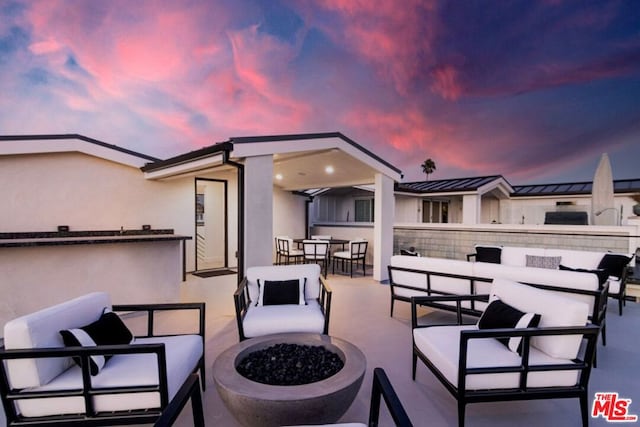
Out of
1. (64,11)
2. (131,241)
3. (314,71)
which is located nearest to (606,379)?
(131,241)

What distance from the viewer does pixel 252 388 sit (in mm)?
1756

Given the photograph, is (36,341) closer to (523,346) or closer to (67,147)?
(523,346)

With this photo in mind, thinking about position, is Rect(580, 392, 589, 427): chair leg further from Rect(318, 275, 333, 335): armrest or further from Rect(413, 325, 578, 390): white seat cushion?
Rect(318, 275, 333, 335): armrest

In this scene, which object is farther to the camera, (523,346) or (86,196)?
(86,196)

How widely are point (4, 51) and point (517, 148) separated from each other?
57.6ft

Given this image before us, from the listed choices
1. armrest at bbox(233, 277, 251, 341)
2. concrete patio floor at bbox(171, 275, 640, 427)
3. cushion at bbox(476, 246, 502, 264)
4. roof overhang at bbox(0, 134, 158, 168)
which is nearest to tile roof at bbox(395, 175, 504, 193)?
cushion at bbox(476, 246, 502, 264)

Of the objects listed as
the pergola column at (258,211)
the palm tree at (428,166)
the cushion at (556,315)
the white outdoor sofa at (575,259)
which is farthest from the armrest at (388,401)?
the palm tree at (428,166)

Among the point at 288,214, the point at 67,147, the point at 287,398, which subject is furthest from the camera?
the point at 288,214

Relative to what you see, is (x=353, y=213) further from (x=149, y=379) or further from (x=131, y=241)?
(x=149, y=379)

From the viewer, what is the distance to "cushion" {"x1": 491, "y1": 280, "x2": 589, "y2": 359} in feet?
6.59

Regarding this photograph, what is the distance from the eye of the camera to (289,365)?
2080 mm

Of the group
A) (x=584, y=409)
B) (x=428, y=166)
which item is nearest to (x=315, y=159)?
(x=584, y=409)

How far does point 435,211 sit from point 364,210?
3534mm

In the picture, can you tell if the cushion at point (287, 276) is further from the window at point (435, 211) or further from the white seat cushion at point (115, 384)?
the window at point (435, 211)
